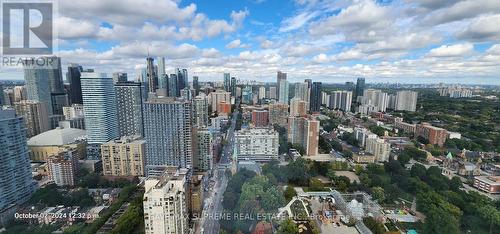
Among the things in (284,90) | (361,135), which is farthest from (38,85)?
(361,135)

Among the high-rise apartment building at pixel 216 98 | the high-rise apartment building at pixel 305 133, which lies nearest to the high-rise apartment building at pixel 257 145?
the high-rise apartment building at pixel 305 133

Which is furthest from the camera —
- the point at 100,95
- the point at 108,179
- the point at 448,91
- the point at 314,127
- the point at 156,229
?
the point at 448,91

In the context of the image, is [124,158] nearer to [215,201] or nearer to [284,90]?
[215,201]

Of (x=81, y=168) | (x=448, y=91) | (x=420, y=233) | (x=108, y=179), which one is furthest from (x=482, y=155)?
(x=448, y=91)

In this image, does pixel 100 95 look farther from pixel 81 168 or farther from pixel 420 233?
pixel 420 233

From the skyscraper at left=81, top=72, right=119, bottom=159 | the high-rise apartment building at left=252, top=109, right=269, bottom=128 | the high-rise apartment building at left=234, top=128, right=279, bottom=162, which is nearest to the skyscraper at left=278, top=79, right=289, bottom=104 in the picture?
the high-rise apartment building at left=252, top=109, right=269, bottom=128

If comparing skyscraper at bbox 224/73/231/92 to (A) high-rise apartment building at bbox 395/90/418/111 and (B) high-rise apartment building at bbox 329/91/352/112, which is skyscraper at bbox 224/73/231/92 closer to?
(B) high-rise apartment building at bbox 329/91/352/112
